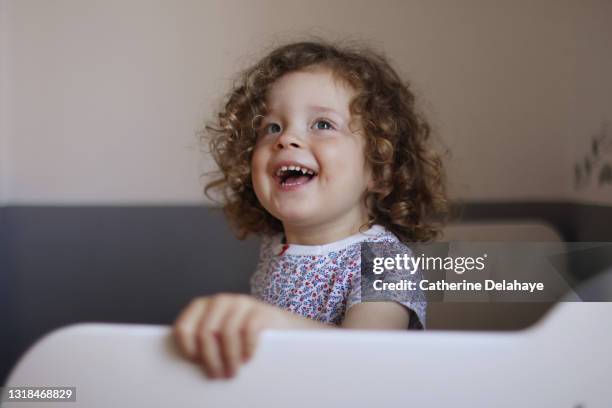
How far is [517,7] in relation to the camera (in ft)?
3.56

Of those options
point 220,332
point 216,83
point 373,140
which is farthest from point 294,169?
point 216,83

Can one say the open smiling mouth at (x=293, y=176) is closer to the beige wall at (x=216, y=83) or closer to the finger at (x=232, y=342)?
the finger at (x=232, y=342)

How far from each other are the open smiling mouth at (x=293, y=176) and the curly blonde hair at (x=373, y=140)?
0.11m

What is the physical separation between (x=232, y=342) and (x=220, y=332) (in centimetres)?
1

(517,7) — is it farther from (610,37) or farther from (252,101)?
(252,101)

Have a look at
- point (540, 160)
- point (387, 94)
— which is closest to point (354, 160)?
point (387, 94)

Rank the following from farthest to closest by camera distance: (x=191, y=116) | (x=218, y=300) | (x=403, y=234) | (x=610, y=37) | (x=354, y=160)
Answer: (x=191, y=116) → (x=610, y=37) → (x=403, y=234) → (x=354, y=160) → (x=218, y=300)

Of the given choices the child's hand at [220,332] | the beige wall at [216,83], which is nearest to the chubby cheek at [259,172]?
the child's hand at [220,332]

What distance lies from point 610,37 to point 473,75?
26cm

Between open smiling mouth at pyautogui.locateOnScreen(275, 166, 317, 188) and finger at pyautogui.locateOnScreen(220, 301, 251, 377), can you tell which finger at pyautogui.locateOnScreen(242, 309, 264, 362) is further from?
open smiling mouth at pyautogui.locateOnScreen(275, 166, 317, 188)

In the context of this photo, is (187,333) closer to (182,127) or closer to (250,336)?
(250,336)

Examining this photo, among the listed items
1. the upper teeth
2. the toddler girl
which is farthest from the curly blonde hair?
the upper teeth

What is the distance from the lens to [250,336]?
1.07 feet

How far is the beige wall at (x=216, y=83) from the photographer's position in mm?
1092
